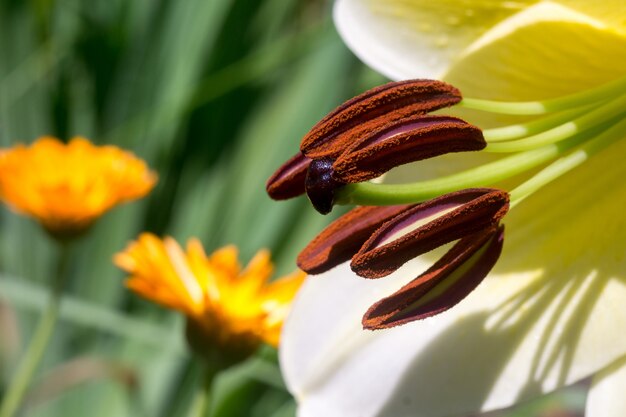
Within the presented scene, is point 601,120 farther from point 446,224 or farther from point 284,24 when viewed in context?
point 284,24

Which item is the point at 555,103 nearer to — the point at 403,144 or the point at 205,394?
the point at 403,144

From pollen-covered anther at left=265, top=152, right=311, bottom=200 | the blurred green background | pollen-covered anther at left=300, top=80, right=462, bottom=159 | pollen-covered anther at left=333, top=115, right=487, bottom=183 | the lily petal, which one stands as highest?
the blurred green background

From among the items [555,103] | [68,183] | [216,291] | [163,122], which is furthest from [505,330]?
[163,122]

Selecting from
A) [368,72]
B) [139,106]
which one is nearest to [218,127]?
[139,106]

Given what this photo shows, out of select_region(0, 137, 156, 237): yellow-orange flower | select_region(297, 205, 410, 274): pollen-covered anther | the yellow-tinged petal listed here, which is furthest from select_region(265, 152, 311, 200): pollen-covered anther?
select_region(0, 137, 156, 237): yellow-orange flower

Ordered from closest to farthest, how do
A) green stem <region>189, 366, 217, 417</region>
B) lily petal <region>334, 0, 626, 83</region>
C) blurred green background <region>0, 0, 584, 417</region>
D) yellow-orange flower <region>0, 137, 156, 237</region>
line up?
lily petal <region>334, 0, 626, 83</region>
green stem <region>189, 366, 217, 417</region>
yellow-orange flower <region>0, 137, 156, 237</region>
blurred green background <region>0, 0, 584, 417</region>

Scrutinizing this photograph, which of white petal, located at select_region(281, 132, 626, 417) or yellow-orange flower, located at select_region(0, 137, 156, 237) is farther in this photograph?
yellow-orange flower, located at select_region(0, 137, 156, 237)

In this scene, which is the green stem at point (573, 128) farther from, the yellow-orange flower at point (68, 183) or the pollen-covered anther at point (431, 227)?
the yellow-orange flower at point (68, 183)

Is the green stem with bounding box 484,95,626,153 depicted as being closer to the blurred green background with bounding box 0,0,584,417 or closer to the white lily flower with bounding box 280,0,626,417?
the white lily flower with bounding box 280,0,626,417
